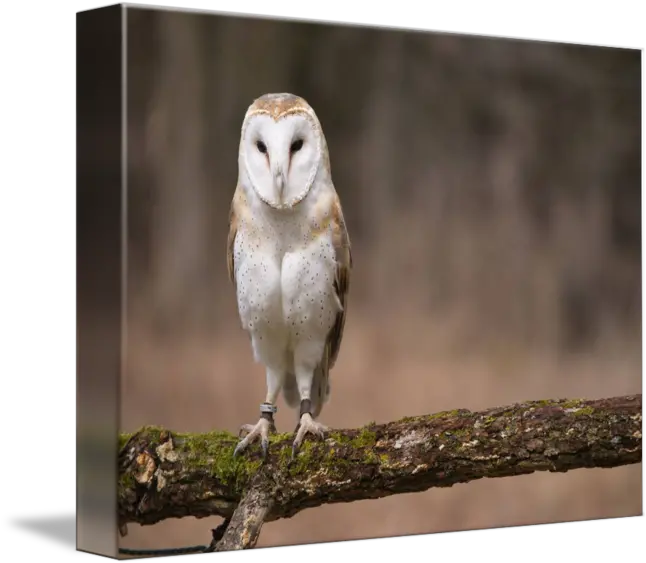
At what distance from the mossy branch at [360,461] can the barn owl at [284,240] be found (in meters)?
0.08

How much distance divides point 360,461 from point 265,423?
0.33 metres

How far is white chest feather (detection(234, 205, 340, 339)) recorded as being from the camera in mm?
3879

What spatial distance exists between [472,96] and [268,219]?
3.02ft

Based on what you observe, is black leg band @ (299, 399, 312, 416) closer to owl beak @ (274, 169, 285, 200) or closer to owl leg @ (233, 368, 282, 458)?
owl leg @ (233, 368, 282, 458)

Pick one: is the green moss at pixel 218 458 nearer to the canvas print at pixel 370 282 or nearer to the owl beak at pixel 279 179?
the canvas print at pixel 370 282

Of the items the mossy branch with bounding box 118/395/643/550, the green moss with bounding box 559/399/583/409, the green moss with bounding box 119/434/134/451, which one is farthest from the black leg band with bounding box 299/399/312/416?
the green moss with bounding box 559/399/583/409

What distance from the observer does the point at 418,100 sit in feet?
13.7

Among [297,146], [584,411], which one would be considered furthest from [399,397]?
[297,146]

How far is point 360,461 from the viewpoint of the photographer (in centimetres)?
388

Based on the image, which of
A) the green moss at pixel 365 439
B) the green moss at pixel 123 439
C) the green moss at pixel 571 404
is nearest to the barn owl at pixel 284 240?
the green moss at pixel 365 439

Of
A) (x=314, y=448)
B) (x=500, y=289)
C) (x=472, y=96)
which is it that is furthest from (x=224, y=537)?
(x=472, y=96)

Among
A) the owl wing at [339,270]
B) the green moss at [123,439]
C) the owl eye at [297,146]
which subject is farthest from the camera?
the owl wing at [339,270]

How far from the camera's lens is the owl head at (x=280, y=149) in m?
3.81

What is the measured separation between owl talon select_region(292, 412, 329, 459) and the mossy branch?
20 millimetres
